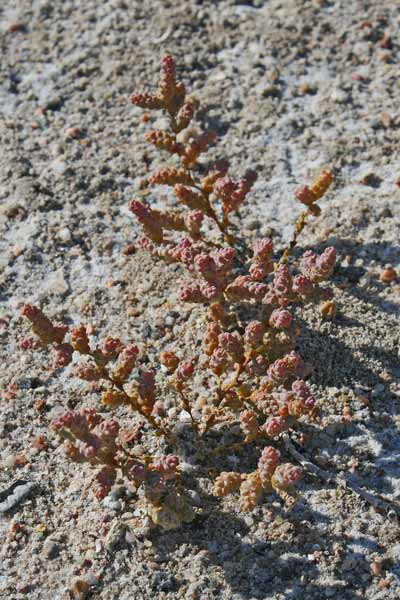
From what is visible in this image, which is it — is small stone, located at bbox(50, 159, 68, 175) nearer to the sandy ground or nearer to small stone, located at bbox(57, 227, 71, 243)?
the sandy ground

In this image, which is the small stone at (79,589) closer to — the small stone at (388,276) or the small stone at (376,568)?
the small stone at (376,568)

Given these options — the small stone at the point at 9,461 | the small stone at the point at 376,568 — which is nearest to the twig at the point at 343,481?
the small stone at the point at 376,568

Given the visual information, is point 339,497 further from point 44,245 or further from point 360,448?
point 44,245

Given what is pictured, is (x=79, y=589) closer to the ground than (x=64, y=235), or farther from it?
closer to the ground

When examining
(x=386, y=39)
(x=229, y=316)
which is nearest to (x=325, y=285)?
(x=229, y=316)

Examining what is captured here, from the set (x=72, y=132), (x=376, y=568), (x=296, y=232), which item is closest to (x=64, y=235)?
(x=72, y=132)

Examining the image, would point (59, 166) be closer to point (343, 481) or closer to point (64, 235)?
point (64, 235)

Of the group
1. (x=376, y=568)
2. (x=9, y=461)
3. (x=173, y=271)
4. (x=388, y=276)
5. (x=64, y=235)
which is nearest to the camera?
(x=376, y=568)

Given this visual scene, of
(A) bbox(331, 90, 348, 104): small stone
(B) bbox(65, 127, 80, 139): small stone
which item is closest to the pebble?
(B) bbox(65, 127, 80, 139): small stone

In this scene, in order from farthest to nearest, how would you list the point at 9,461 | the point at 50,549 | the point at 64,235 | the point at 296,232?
the point at 64,235 < the point at 296,232 < the point at 9,461 < the point at 50,549
